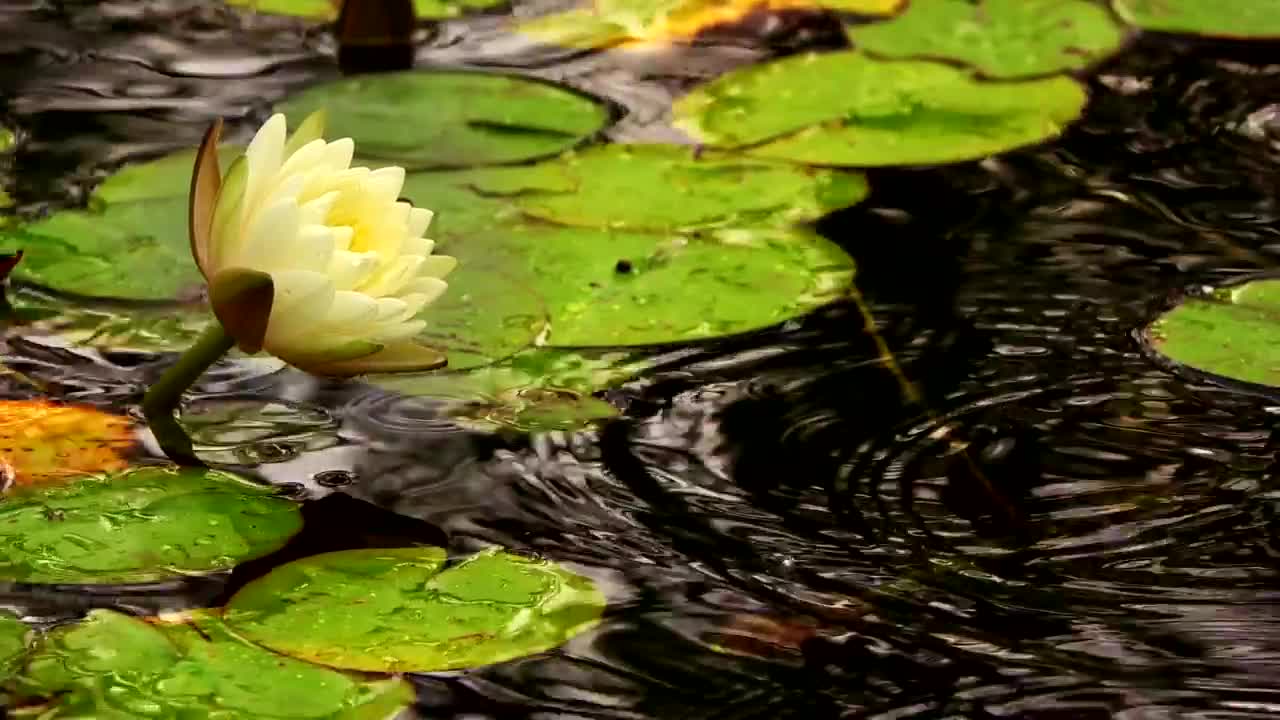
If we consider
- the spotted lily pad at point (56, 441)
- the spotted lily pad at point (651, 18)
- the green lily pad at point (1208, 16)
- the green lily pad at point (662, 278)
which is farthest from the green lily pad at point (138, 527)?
the green lily pad at point (1208, 16)

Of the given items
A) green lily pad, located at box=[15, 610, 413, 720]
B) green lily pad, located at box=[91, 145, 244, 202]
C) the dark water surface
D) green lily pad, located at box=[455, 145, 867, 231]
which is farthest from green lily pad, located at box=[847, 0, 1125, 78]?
green lily pad, located at box=[15, 610, 413, 720]

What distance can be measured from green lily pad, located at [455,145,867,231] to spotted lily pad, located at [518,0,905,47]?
0.47 m

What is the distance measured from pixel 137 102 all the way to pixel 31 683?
1.23m

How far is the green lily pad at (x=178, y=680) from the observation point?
1130 mm

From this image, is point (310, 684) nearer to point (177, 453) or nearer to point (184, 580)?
point (184, 580)

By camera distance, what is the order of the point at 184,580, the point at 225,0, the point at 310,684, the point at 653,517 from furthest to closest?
the point at 225,0, the point at 653,517, the point at 184,580, the point at 310,684

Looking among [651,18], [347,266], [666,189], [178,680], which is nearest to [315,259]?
[347,266]

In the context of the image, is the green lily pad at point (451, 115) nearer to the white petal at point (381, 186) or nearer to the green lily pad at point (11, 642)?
the white petal at point (381, 186)

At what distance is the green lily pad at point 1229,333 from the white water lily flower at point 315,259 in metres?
0.65

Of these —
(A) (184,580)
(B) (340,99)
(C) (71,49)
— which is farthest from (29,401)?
(C) (71,49)

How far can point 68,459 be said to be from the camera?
1425mm

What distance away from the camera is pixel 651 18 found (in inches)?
103

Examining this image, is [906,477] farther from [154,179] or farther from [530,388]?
[154,179]

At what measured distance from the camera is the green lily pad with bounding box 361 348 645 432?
1529 mm
